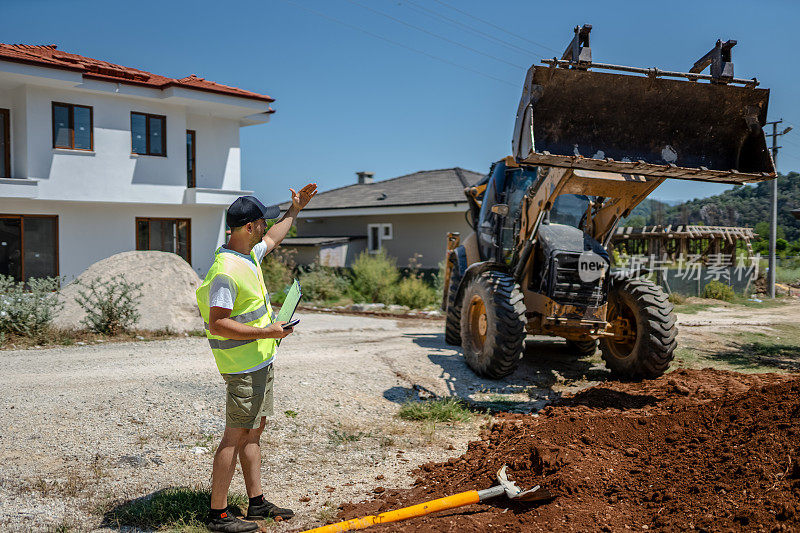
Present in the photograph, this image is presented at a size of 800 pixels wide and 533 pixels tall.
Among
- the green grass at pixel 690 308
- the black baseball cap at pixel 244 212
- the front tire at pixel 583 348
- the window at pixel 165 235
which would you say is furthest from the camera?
the window at pixel 165 235

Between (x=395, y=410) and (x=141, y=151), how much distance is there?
14897mm

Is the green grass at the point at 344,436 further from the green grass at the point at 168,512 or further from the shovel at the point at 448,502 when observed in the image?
the shovel at the point at 448,502

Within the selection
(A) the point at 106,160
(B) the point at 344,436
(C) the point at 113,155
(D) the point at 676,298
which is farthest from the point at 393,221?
(B) the point at 344,436

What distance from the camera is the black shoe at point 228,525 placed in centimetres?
388

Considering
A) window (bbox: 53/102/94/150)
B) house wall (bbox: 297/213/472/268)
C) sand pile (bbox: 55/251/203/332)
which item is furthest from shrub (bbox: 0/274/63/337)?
house wall (bbox: 297/213/472/268)

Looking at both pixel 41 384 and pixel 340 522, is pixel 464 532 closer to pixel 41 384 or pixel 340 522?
pixel 340 522

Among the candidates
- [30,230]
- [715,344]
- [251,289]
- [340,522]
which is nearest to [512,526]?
[340,522]

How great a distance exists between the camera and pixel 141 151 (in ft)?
61.7

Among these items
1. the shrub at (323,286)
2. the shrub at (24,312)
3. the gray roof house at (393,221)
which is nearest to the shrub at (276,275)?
the shrub at (323,286)

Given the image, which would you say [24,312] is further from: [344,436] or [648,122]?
[648,122]

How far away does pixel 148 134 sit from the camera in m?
18.9

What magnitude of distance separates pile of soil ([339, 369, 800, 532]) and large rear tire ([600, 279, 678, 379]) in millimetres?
1654

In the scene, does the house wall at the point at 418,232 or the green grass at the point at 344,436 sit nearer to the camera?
the green grass at the point at 344,436

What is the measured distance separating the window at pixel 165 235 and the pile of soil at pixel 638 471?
52.1 ft
